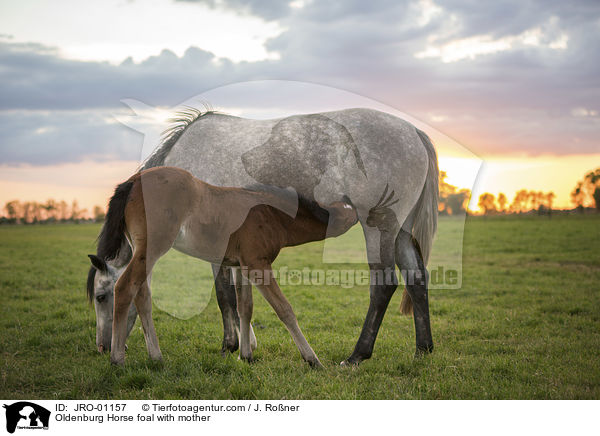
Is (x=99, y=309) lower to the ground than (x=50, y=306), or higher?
higher

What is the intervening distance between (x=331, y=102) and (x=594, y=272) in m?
8.92

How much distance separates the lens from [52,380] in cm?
432

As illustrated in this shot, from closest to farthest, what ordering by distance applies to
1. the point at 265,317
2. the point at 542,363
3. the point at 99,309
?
1. the point at 542,363
2. the point at 99,309
3. the point at 265,317

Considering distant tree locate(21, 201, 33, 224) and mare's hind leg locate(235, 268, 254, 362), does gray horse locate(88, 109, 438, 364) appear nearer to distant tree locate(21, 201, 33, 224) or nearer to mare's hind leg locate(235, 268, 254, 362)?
mare's hind leg locate(235, 268, 254, 362)

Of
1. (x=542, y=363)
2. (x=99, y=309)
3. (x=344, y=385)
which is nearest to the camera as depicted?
(x=344, y=385)

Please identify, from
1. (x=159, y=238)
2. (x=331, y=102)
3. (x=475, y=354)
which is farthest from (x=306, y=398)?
(x=331, y=102)

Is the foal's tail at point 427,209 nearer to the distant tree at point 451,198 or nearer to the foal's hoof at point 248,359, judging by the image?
the distant tree at point 451,198

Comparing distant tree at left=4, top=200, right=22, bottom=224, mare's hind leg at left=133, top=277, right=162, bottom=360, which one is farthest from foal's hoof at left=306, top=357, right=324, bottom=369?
distant tree at left=4, top=200, right=22, bottom=224

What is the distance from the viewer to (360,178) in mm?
4855

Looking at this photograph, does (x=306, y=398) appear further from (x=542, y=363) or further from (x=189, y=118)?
(x=189, y=118)

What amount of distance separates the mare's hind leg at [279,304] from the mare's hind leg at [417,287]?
1258 millimetres

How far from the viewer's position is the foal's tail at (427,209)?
5246 millimetres

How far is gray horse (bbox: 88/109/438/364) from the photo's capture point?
15.9 feet
